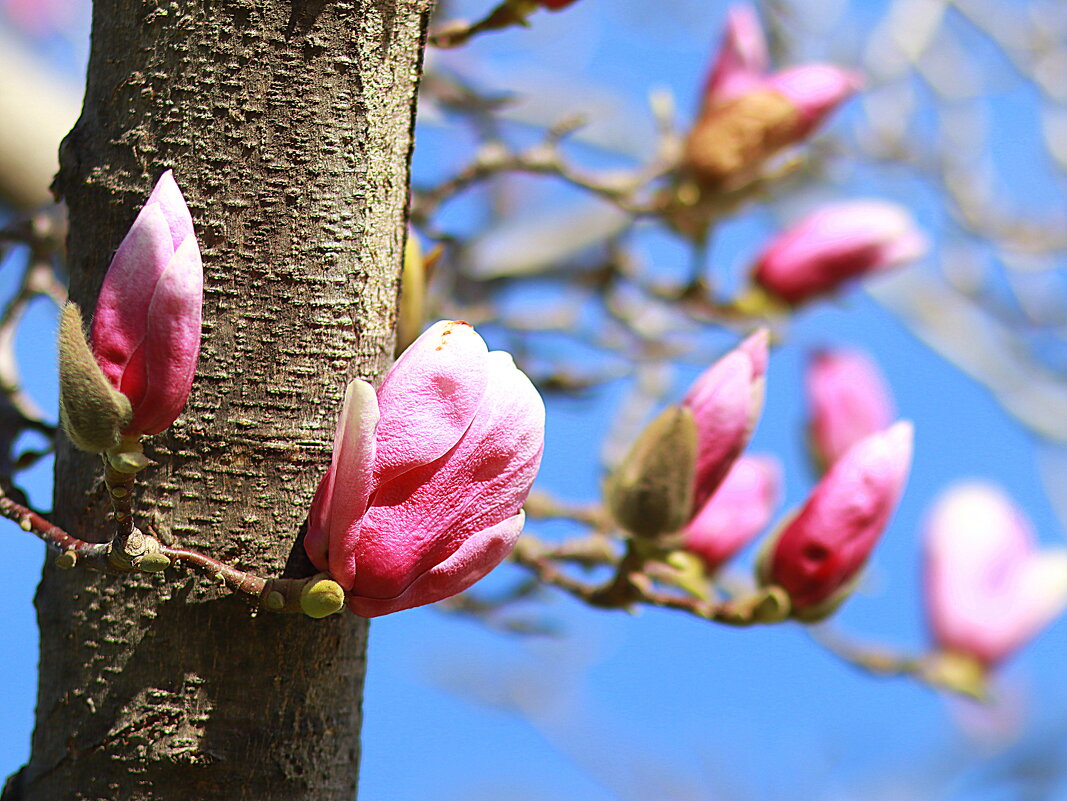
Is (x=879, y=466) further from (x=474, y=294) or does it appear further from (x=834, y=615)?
(x=474, y=294)

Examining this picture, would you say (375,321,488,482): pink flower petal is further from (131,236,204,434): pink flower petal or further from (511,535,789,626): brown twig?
(511,535,789,626): brown twig

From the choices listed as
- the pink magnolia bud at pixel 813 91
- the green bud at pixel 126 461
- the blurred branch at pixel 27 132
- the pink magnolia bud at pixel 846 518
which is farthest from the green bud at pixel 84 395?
the blurred branch at pixel 27 132

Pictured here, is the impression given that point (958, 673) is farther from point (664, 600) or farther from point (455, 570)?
point (455, 570)

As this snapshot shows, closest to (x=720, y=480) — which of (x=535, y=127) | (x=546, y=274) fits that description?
(x=546, y=274)

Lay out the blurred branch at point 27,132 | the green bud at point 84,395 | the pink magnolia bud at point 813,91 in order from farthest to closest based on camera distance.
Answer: the blurred branch at point 27,132, the pink magnolia bud at point 813,91, the green bud at point 84,395

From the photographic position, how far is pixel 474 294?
1.22 metres

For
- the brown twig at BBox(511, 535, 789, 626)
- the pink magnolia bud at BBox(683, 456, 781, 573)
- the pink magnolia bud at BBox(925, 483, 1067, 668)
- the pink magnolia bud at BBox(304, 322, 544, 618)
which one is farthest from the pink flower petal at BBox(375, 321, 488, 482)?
the pink magnolia bud at BBox(925, 483, 1067, 668)

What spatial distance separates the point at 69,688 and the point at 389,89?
26cm

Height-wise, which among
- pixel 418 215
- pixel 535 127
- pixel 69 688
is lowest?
pixel 69 688

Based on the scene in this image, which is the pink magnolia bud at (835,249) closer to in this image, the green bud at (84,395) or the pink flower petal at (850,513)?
the pink flower petal at (850,513)

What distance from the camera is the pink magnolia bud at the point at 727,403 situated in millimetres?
533

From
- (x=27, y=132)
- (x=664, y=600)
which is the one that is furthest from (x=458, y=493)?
(x=27, y=132)

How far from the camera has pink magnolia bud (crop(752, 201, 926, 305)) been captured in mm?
957

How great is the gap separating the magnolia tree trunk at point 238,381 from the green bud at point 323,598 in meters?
0.04
